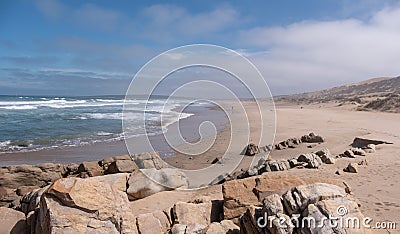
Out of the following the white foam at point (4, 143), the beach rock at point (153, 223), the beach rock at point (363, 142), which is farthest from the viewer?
the white foam at point (4, 143)

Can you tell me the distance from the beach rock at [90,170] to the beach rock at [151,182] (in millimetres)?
2219

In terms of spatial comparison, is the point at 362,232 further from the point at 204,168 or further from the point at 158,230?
the point at 204,168

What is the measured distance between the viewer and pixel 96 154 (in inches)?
603

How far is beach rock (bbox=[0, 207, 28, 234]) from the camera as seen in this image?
590 cm

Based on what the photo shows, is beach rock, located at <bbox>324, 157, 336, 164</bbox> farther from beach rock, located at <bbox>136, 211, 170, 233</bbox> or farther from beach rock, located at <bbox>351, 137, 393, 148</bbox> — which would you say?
beach rock, located at <bbox>136, 211, 170, 233</bbox>

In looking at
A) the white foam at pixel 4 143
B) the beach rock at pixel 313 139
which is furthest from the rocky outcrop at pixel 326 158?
the white foam at pixel 4 143

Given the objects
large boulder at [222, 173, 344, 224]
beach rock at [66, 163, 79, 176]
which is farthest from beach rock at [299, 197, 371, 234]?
beach rock at [66, 163, 79, 176]

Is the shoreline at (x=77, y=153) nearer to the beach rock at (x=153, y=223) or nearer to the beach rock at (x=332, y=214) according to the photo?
the beach rock at (x=153, y=223)

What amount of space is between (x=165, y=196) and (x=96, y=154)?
26.6 feet

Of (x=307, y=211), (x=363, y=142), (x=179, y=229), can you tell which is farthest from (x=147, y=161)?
(x=363, y=142)

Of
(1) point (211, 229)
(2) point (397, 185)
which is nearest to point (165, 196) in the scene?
(1) point (211, 229)

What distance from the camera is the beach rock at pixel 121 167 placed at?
9.94m

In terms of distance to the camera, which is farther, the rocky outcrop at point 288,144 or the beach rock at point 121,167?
the rocky outcrop at point 288,144

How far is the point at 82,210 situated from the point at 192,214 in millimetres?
2311
